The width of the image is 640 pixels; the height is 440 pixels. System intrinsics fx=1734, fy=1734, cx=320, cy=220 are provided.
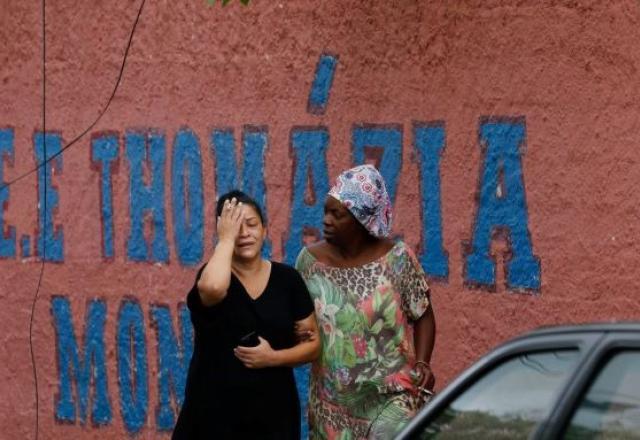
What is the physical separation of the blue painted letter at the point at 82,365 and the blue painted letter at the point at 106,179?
35 centimetres

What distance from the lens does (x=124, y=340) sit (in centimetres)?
973

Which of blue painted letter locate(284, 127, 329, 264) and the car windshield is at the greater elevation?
blue painted letter locate(284, 127, 329, 264)

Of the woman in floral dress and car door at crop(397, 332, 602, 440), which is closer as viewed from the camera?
car door at crop(397, 332, 602, 440)

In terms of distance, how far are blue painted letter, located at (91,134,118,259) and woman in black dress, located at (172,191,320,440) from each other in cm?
300

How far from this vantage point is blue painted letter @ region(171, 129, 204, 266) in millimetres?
9328

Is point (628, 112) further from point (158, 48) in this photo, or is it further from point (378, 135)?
point (158, 48)

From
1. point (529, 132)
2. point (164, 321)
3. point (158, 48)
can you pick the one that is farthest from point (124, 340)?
point (529, 132)

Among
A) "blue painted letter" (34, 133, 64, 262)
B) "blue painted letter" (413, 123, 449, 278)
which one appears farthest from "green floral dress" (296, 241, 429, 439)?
"blue painted letter" (34, 133, 64, 262)

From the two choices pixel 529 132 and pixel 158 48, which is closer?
pixel 529 132

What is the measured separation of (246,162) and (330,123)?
0.61 meters

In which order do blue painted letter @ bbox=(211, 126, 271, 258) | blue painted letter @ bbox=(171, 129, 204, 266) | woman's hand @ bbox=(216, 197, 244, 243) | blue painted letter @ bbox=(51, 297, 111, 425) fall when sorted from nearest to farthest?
woman's hand @ bbox=(216, 197, 244, 243) → blue painted letter @ bbox=(211, 126, 271, 258) → blue painted letter @ bbox=(171, 129, 204, 266) → blue painted letter @ bbox=(51, 297, 111, 425)

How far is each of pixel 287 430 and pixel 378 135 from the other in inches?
83.8

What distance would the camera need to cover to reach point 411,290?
6.85 m

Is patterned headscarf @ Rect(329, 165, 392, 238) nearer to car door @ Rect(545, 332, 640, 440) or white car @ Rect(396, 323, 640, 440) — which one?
white car @ Rect(396, 323, 640, 440)
